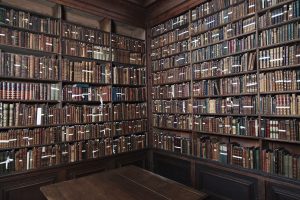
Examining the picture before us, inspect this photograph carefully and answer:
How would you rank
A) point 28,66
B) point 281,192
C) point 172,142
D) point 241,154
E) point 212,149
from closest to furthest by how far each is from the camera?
point 281,192, point 241,154, point 28,66, point 212,149, point 172,142

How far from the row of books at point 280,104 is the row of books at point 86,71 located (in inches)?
84.1

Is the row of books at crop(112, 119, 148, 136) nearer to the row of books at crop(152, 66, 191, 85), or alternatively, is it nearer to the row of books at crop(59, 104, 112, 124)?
the row of books at crop(59, 104, 112, 124)

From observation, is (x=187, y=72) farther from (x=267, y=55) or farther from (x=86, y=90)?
(x=86, y=90)

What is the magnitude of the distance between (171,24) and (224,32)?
102 centimetres

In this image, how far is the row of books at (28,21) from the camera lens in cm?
241

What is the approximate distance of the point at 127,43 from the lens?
11.5ft

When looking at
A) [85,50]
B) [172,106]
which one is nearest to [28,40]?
[85,50]

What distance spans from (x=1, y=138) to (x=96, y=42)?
1.74m

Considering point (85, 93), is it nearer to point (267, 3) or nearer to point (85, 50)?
point (85, 50)

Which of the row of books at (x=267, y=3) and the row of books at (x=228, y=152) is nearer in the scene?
the row of books at (x=267, y=3)

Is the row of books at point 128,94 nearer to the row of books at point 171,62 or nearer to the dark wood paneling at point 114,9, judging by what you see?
the row of books at point 171,62

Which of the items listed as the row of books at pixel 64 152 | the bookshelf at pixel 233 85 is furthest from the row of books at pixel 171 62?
the row of books at pixel 64 152

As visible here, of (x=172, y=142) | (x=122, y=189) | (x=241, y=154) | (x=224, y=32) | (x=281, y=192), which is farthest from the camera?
(x=172, y=142)

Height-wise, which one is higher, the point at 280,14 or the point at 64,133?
the point at 280,14
